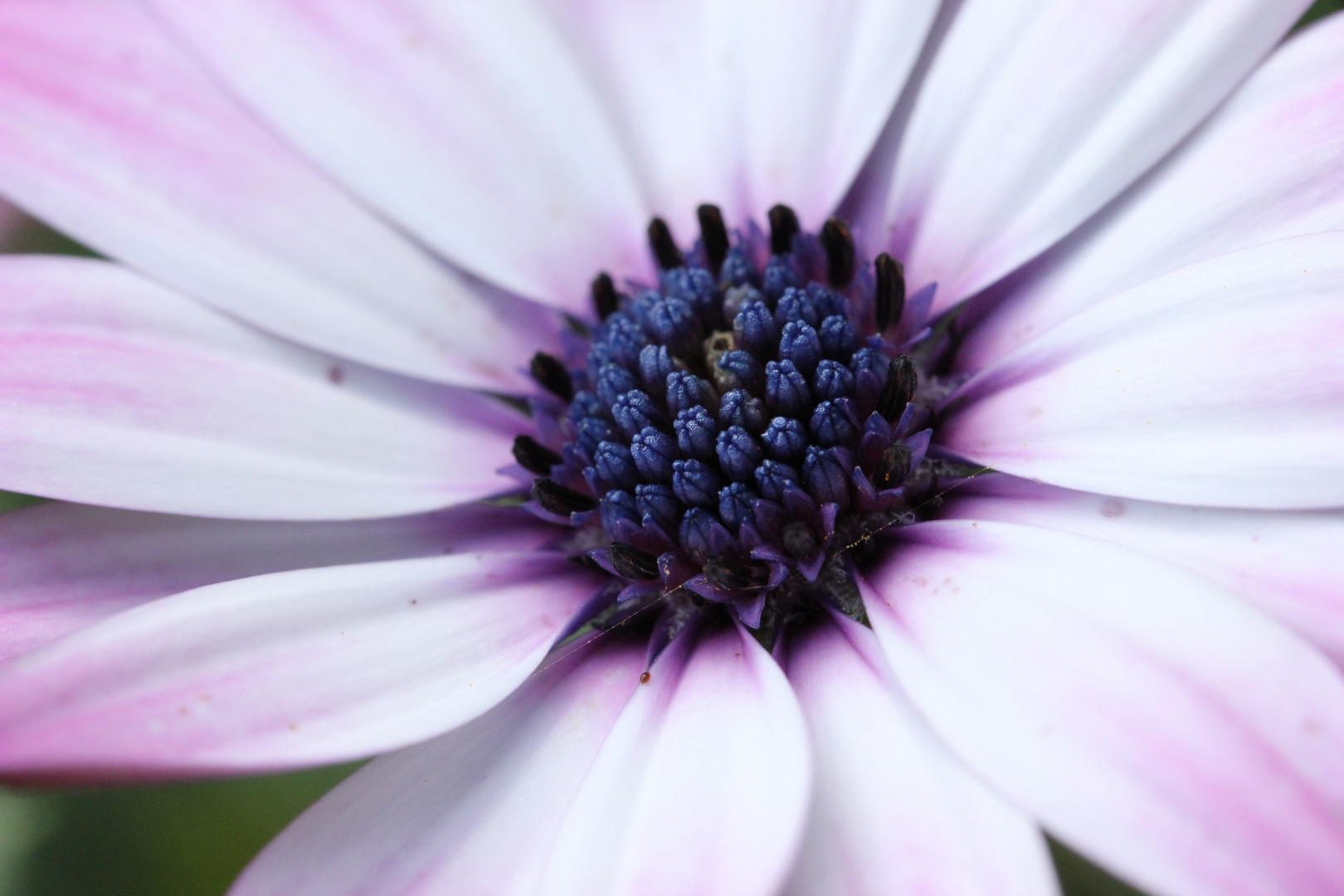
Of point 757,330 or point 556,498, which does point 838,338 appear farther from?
point 556,498

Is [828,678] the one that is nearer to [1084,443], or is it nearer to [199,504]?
[1084,443]

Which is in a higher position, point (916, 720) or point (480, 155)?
point (480, 155)

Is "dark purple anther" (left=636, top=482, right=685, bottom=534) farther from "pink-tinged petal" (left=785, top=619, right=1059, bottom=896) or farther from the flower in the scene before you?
"pink-tinged petal" (left=785, top=619, right=1059, bottom=896)

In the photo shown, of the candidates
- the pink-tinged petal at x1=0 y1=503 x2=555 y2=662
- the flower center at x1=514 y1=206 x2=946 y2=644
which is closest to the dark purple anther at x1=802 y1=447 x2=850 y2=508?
the flower center at x1=514 y1=206 x2=946 y2=644

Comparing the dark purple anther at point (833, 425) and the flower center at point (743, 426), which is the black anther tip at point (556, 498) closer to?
the flower center at point (743, 426)

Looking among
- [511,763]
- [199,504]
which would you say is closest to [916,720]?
[511,763]

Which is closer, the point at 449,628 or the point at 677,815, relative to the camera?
the point at 677,815

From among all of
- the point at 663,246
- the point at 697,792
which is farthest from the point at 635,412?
the point at 697,792
